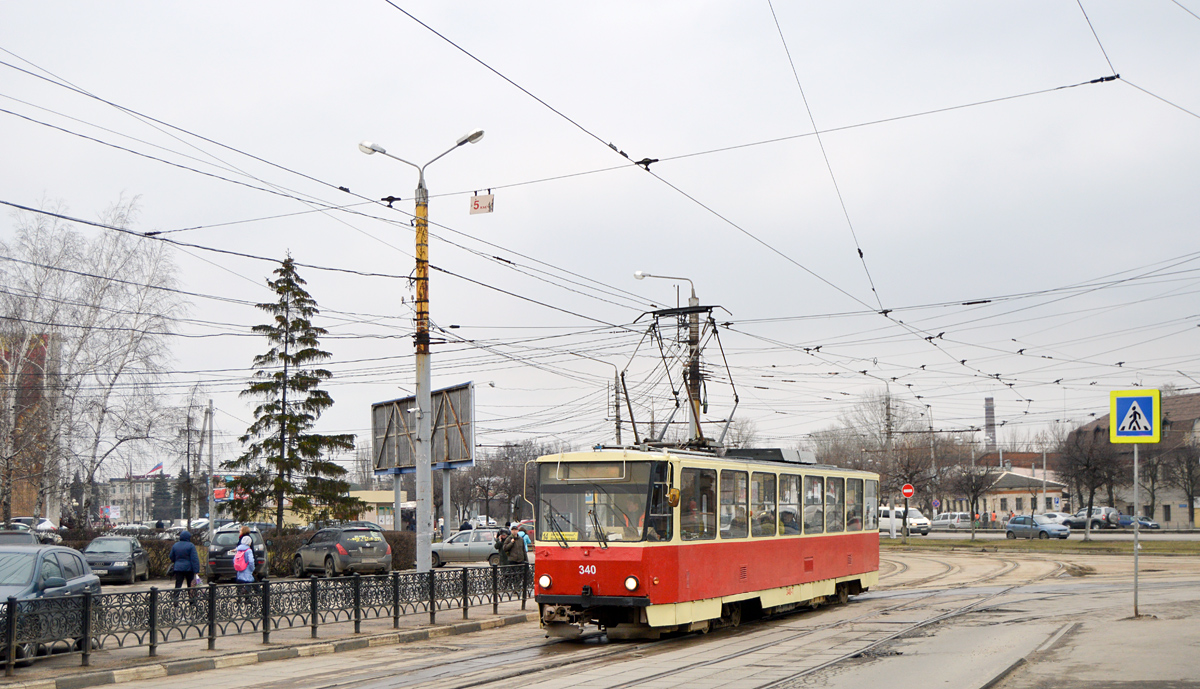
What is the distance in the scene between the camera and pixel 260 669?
517 inches

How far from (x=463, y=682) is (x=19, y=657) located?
532cm

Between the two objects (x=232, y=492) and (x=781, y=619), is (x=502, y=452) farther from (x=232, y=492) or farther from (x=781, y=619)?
(x=781, y=619)

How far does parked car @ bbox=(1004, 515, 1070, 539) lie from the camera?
172 ft

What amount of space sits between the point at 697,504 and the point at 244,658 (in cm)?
654

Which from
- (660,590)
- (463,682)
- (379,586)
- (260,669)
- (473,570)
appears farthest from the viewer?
(473,570)

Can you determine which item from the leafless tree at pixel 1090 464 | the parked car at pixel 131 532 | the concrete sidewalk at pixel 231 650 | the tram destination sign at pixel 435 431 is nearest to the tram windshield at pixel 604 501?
the concrete sidewalk at pixel 231 650

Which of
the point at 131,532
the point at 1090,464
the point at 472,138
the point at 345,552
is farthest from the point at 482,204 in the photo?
the point at 1090,464

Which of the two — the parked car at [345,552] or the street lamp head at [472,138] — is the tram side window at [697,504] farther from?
the parked car at [345,552]

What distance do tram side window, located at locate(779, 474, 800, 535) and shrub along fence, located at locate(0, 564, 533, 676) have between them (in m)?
5.74

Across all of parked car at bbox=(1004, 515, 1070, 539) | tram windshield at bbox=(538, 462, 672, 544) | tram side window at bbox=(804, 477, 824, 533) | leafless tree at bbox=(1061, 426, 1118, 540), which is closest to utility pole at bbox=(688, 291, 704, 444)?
tram side window at bbox=(804, 477, 824, 533)

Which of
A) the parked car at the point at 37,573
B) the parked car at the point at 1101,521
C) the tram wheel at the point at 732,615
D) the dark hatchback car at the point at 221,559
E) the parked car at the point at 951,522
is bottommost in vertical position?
the parked car at the point at 951,522

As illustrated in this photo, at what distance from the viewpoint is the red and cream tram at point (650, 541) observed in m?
14.5

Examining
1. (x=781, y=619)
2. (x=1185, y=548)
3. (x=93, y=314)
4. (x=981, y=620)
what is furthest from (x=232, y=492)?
(x=1185, y=548)

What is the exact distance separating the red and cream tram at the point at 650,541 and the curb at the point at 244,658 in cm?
268
